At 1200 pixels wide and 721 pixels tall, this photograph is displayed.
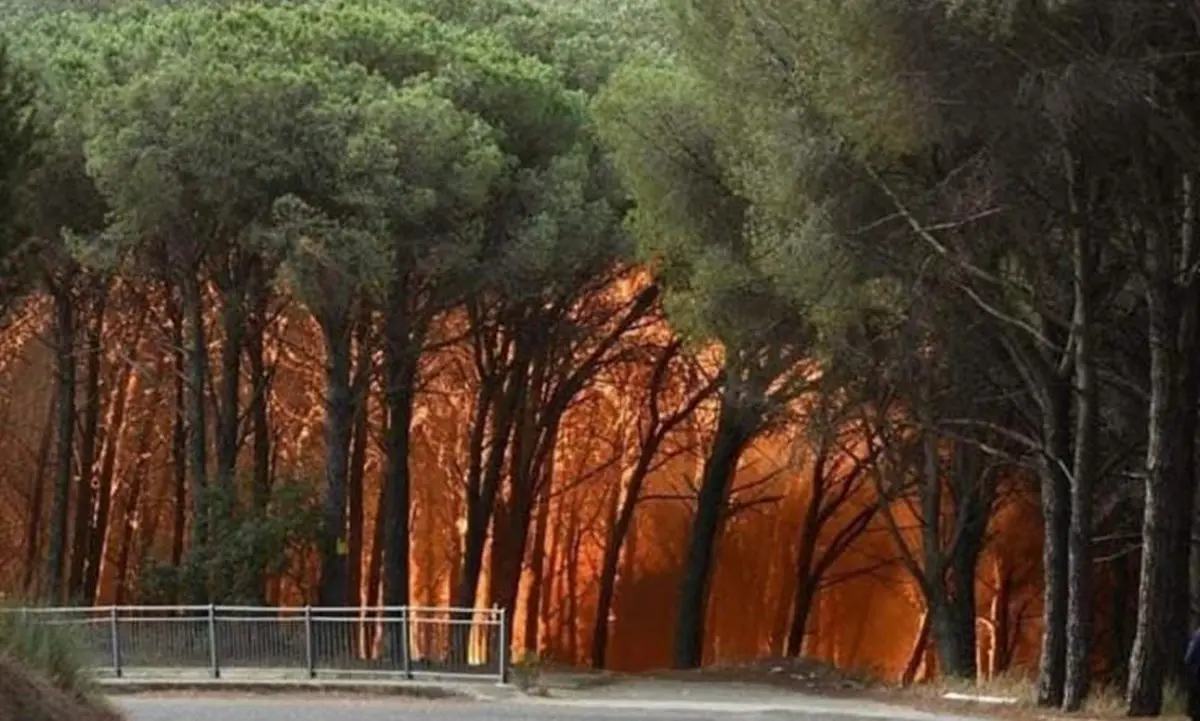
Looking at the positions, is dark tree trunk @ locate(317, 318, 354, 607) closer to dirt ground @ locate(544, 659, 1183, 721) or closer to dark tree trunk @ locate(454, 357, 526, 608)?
dirt ground @ locate(544, 659, 1183, 721)

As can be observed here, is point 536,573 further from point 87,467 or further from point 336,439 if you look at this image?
point 336,439

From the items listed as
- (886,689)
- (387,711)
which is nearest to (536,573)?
(886,689)

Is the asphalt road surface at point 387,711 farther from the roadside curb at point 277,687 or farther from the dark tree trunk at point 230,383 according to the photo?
the dark tree trunk at point 230,383

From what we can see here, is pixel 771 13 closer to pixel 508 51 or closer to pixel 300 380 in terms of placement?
pixel 508 51

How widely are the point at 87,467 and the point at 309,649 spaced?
1439cm

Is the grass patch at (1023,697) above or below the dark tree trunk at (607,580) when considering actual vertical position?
below

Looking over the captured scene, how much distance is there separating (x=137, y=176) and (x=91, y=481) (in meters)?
13.0

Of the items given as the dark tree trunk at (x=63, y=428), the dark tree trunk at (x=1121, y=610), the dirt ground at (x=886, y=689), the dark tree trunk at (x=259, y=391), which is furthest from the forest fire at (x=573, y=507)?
the dirt ground at (x=886, y=689)

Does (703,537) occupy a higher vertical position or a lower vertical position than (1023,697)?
higher

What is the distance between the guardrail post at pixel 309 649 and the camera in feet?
80.6

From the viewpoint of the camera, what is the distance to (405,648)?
24.5 m

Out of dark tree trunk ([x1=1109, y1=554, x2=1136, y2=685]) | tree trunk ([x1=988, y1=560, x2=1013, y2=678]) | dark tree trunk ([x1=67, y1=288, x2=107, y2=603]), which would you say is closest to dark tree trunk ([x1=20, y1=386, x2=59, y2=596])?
dark tree trunk ([x1=67, y1=288, x2=107, y2=603])

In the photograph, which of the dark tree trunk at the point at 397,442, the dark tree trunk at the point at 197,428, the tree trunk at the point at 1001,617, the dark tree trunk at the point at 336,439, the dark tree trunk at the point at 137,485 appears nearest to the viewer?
the dark tree trunk at the point at 336,439

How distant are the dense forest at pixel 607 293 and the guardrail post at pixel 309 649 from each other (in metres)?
4.15
